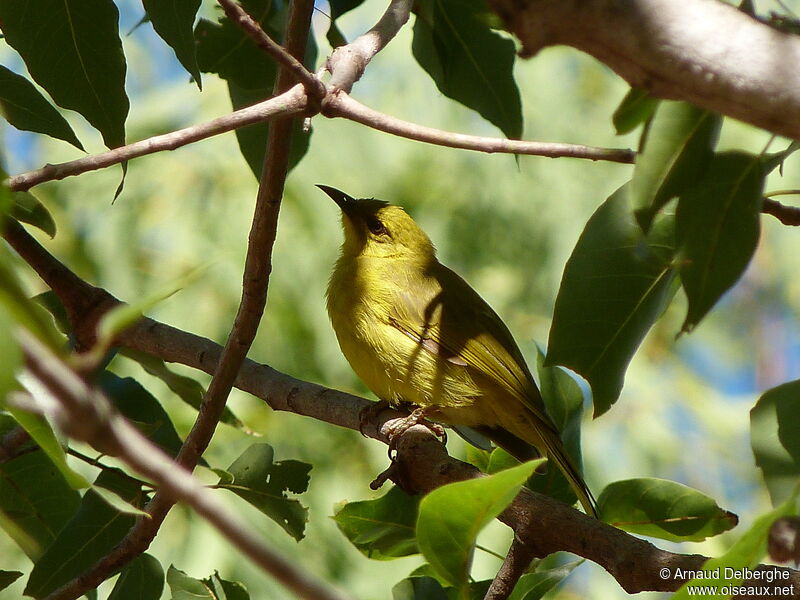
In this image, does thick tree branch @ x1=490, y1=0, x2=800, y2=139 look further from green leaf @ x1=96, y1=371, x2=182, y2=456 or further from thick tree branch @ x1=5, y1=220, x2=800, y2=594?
green leaf @ x1=96, y1=371, x2=182, y2=456

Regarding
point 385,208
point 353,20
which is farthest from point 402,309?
point 353,20

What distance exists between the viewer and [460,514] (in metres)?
1.63

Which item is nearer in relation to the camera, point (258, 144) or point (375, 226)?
point (258, 144)

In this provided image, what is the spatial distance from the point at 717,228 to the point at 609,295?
449 mm

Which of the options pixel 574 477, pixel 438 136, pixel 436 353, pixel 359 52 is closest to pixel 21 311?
pixel 438 136

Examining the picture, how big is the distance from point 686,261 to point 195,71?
4.57 feet

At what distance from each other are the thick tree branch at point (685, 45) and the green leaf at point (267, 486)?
1.79 m

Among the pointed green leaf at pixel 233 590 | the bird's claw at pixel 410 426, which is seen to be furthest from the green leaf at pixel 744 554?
the bird's claw at pixel 410 426

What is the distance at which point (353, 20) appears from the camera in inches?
346

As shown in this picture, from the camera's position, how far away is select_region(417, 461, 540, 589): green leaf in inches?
59.2

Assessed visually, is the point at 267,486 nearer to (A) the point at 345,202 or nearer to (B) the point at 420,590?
(B) the point at 420,590

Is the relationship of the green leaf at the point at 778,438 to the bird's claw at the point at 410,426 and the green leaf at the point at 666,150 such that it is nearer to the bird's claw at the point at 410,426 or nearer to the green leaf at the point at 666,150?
the green leaf at the point at 666,150

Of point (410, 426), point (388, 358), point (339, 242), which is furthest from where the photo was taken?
point (339, 242)

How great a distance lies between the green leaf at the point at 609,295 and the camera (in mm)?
2240
